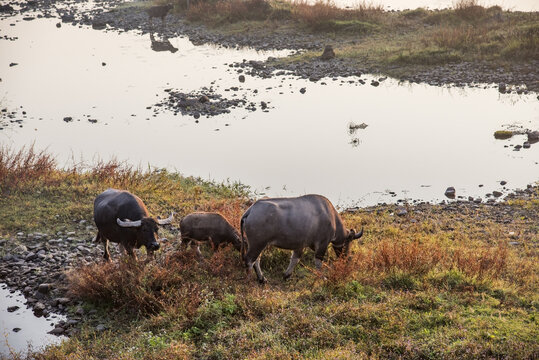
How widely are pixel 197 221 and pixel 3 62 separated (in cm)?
2352

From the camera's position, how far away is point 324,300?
8055mm

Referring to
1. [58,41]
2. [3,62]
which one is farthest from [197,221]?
[58,41]

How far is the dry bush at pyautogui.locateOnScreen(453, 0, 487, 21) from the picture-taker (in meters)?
29.1

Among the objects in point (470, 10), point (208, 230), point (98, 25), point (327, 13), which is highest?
point (98, 25)

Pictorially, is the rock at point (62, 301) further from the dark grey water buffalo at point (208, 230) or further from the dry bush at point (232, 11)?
the dry bush at point (232, 11)

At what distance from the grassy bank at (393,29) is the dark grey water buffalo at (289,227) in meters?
16.2

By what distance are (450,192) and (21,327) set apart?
1063cm

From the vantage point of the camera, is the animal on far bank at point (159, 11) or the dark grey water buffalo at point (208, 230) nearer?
the dark grey water buffalo at point (208, 230)

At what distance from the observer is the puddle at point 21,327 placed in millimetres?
7858

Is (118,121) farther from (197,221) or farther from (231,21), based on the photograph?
(231,21)

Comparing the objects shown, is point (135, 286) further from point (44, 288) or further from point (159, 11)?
point (159, 11)

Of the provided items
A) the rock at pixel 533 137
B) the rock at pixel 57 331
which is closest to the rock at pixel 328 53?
the rock at pixel 533 137

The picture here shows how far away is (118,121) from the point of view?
802 inches

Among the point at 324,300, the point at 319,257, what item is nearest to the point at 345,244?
the point at 319,257
